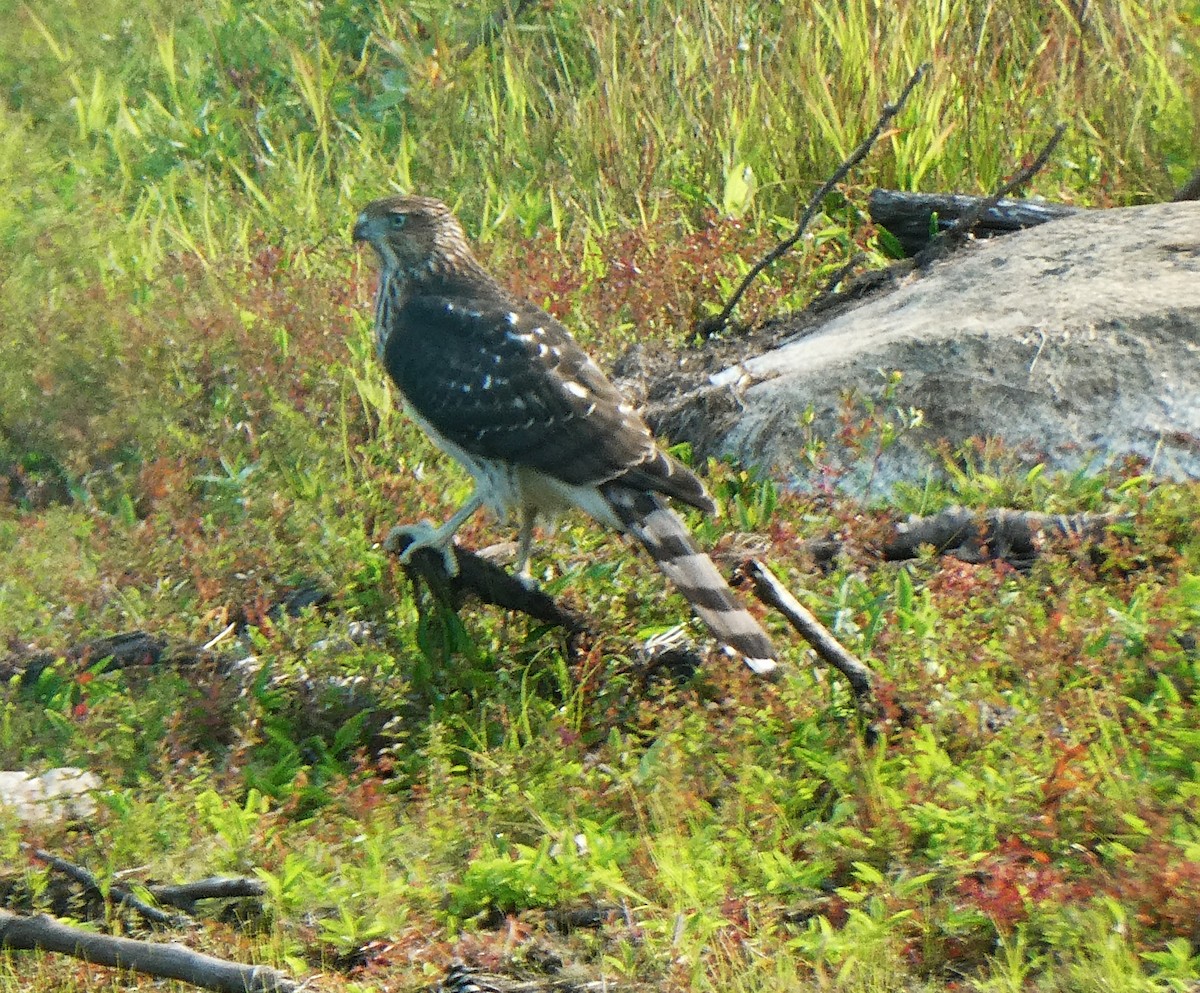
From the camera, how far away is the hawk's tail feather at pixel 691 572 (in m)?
4.82

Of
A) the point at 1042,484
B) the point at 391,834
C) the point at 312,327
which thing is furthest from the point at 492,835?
the point at 312,327

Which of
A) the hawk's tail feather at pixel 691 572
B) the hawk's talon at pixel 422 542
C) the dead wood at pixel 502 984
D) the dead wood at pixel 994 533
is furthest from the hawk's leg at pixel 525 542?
the dead wood at pixel 502 984

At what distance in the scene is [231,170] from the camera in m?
9.91

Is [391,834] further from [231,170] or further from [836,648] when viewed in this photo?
[231,170]

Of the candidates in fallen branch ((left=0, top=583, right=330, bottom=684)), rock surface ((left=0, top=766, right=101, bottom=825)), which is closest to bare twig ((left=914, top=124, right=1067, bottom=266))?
fallen branch ((left=0, top=583, right=330, bottom=684))

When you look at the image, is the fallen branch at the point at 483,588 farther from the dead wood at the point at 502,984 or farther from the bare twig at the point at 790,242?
the bare twig at the point at 790,242

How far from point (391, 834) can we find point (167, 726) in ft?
3.41

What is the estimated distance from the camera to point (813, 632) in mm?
4637

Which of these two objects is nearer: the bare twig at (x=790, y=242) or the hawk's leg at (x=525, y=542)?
the hawk's leg at (x=525, y=542)

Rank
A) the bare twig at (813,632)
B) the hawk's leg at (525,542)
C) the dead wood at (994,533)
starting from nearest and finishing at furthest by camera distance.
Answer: the bare twig at (813,632) < the dead wood at (994,533) < the hawk's leg at (525,542)

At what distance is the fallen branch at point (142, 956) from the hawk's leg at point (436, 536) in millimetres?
1824

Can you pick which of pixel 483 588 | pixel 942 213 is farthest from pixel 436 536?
pixel 942 213

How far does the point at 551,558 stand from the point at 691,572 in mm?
1074

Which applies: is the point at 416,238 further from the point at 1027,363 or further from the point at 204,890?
the point at 204,890
